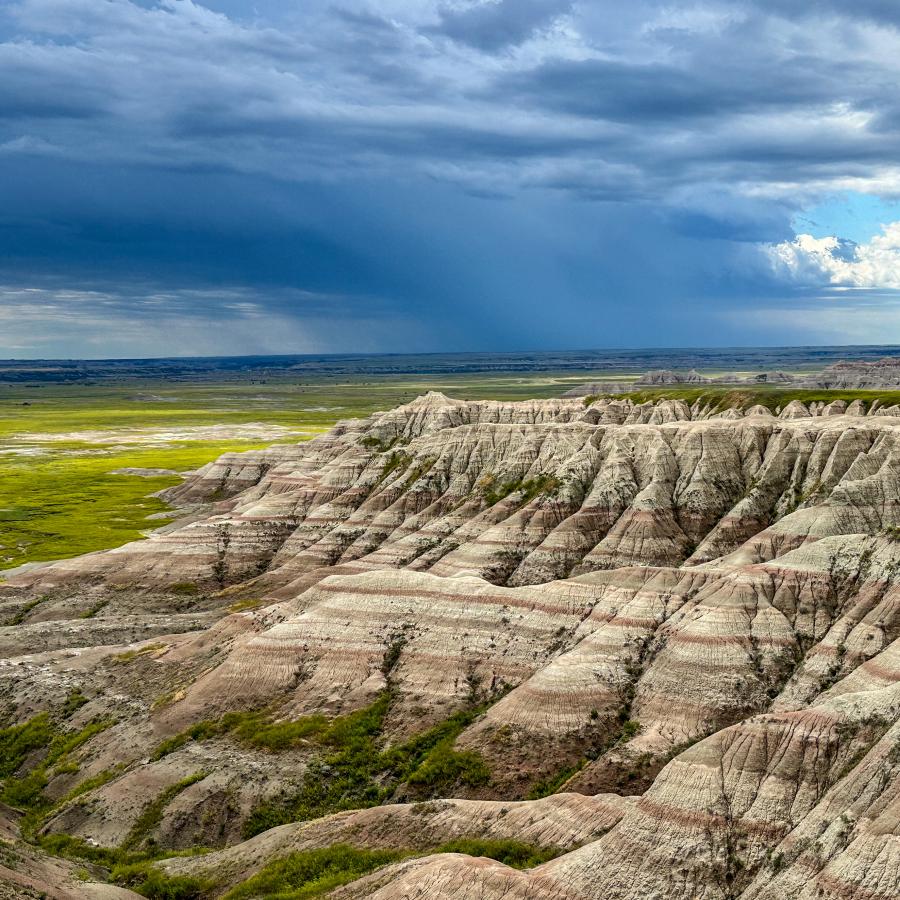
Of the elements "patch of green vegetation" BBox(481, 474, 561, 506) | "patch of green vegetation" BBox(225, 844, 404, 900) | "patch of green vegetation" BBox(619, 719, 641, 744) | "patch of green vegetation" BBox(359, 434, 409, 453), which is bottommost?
"patch of green vegetation" BBox(225, 844, 404, 900)

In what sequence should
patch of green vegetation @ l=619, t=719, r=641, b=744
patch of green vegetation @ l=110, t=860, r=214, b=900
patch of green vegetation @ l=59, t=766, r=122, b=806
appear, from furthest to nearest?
patch of green vegetation @ l=59, t=766, r=122, b=806, patch of green vegetation @ l=619, t=719, r=641, b=744, patch of green vegetation @ l=110, t=860, r=214, b=900

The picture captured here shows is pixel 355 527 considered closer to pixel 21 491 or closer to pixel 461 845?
pixel 461 845

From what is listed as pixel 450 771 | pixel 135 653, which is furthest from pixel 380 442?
pixel 450 771

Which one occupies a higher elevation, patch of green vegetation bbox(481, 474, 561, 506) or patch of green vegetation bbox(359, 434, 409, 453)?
patch of green vegetation bbox(359, 434, 409, 453)

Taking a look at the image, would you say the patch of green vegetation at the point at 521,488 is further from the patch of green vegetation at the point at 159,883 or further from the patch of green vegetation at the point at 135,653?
the patch of green vegetation at the point at 159,883

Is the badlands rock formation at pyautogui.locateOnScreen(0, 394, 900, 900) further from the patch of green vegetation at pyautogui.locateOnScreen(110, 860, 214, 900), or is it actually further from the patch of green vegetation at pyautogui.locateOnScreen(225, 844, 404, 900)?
the patch of green vegetation at pyautogui.locateOnScreen(225, 844, 404, 900)

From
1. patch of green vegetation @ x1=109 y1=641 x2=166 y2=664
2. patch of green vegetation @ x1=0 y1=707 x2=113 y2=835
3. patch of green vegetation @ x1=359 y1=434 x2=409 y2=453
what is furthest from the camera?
patch of green vegetation @ x1=359 y1=434 x2=409 y2=453

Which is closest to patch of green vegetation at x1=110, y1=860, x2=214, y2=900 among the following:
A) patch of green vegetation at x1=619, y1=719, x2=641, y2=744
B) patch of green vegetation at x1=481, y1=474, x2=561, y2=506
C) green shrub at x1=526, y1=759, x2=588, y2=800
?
green shrub at x1=526, y1=759, x2=588, y2=800

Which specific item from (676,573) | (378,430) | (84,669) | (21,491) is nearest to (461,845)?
(676,573)
